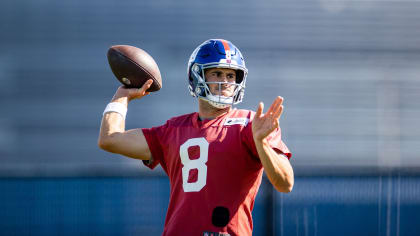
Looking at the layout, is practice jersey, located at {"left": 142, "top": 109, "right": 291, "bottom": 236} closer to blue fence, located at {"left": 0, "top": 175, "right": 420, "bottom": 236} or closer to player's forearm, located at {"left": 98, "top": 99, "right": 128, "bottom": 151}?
player's forearm, located at {"left": 98, "top": 99, "right": 128, "bottom": 151}

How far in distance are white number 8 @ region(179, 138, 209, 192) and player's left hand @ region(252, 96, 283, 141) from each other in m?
0.34

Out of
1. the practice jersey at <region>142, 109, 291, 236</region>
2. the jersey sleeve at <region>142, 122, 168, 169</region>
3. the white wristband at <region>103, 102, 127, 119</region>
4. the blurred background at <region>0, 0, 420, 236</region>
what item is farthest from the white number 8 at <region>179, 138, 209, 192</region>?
the blurred background at <region>0, 0, 420, 236</region>

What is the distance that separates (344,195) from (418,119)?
3.30 ft

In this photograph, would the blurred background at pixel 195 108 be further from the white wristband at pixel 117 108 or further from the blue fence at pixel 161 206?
the white wristband at pixel 117 108

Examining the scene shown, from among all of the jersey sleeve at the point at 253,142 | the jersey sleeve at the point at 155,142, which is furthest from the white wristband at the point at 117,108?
the jersey sleeve at the point at 253,142

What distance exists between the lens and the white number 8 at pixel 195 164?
229 centimetres

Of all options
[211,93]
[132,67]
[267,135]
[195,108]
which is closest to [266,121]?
[267,135]

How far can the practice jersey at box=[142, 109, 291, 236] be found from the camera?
2.26 meters

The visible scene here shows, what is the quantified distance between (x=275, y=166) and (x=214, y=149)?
1.08 feet

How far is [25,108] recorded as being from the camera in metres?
4.33

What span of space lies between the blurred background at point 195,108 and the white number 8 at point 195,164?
1978 millimetres

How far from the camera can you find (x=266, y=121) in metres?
2.07

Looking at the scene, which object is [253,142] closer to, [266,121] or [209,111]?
[266,121]

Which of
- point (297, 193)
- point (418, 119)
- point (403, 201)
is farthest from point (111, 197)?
point (418, 119)
